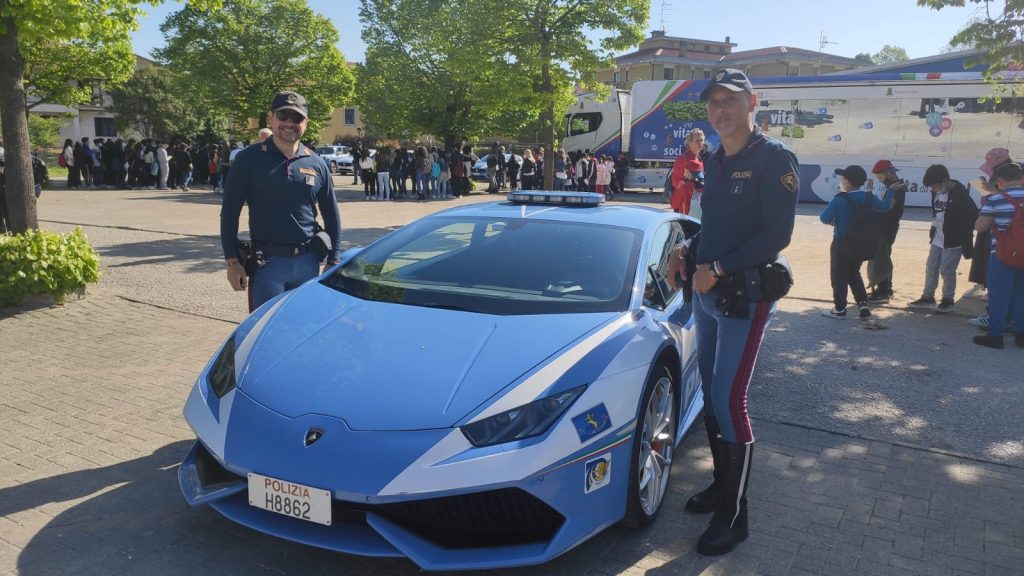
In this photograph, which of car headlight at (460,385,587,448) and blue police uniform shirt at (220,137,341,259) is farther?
blue police uniform shirt at (220,137,341,259)

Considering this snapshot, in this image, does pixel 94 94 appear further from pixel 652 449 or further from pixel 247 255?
pixel 652 449

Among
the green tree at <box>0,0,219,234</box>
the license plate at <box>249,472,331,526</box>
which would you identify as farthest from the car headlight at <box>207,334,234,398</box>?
the green tree at <box>0,0,219,234</box>

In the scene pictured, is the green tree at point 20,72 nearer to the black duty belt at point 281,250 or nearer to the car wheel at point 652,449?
the black duty belt at point 281,250

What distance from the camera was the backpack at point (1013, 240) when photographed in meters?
6.40

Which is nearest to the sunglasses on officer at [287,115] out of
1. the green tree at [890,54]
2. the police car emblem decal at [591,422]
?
the police car emblem decal at [591,422]

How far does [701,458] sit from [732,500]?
3.19 feet

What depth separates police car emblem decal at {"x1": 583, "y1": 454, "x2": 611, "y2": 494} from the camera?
108 inches

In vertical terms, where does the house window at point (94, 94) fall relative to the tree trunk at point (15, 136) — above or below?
above

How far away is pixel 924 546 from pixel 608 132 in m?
27.4

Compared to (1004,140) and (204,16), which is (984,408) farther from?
(204,16)

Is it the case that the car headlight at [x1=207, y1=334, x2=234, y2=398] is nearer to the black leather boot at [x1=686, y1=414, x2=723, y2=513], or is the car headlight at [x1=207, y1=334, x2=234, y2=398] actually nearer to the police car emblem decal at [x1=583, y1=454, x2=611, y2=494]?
the police car emblem decal at [x1=583, y1=454, x2=611, y2=494]

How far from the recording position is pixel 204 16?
3111 centimetres

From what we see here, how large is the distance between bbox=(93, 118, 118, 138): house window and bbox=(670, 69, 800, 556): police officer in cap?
212ft

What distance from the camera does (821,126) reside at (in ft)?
72.5
